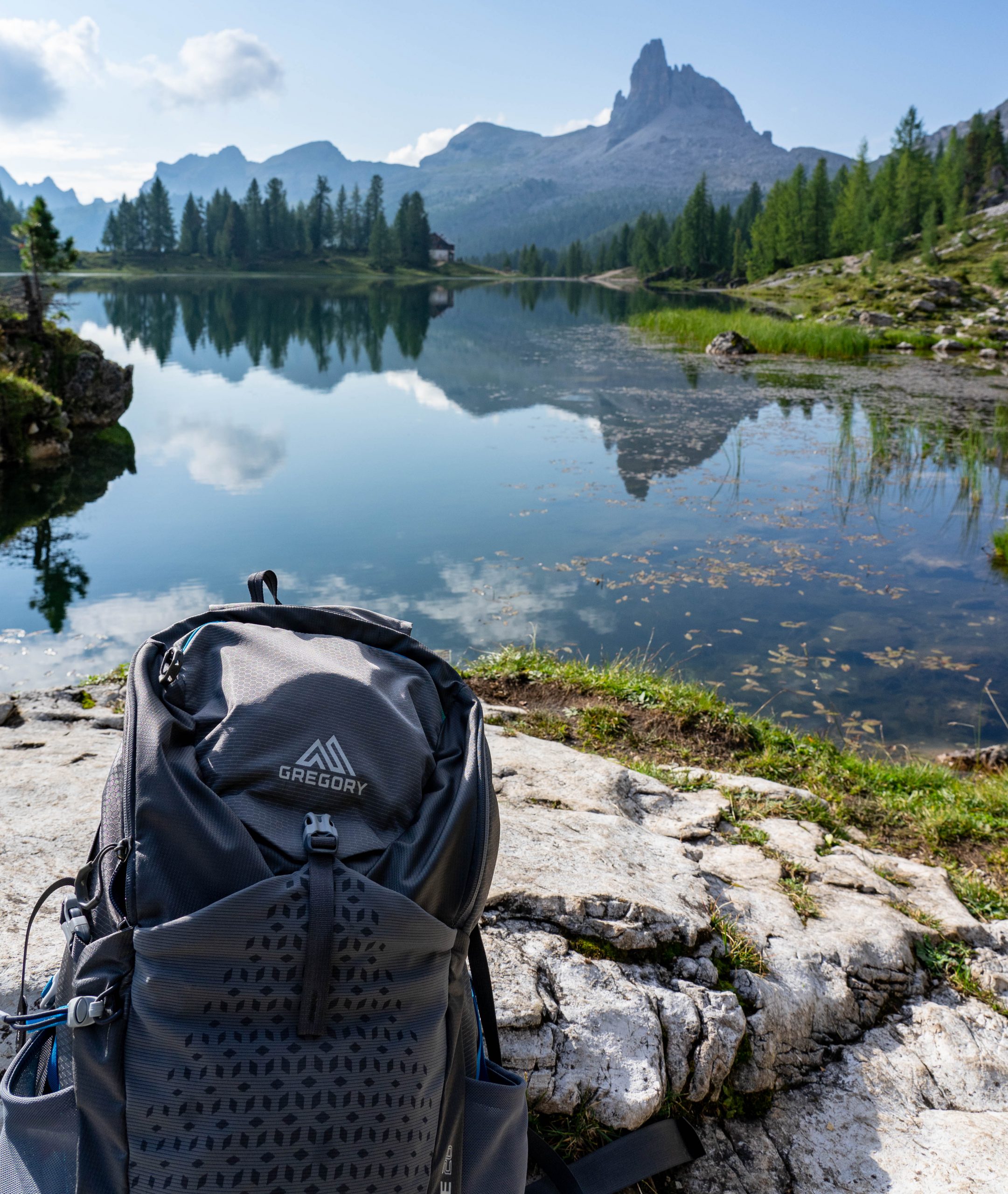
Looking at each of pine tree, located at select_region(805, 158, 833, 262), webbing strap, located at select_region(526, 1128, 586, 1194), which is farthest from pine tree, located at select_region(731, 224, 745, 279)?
webbing strap, located at select_region(526, 1128, 586, 1194)

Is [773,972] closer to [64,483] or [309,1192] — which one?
[309,1192]

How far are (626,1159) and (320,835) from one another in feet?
4.22

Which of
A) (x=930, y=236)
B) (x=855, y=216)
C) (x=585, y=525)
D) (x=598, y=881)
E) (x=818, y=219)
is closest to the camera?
(x=598, y=881)

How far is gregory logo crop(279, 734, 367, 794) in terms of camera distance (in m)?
1.74

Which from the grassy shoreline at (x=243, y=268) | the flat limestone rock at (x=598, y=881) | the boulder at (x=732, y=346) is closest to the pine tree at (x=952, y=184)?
the boulder at (x=732, y=346)

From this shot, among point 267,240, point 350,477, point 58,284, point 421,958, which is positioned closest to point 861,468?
point 350,477

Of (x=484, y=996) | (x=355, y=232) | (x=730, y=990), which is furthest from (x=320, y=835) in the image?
(x=355, y=232)

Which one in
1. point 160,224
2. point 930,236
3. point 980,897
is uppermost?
point 160,224

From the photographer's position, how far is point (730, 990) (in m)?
2.56

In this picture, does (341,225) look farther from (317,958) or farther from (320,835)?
(317,958)

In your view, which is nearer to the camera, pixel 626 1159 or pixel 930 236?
pixel 626 1159

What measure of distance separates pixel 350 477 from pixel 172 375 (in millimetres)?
13077

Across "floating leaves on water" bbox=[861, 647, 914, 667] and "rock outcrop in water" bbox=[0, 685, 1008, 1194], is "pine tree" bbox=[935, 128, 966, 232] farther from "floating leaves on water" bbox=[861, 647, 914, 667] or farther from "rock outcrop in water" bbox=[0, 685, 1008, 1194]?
"rock outcrop in water" bbox=[0, 685, 1008, 1194]

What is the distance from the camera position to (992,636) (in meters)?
8.05
